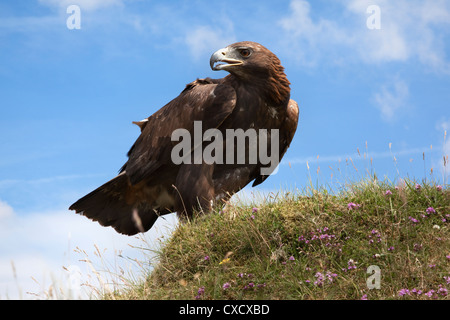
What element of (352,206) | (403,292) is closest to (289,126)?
(352,206)

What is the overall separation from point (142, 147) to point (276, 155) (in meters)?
2.30

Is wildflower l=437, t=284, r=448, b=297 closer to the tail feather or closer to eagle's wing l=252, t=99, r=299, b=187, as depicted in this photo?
eagle's wing l=252, t=99, r=299, b=187

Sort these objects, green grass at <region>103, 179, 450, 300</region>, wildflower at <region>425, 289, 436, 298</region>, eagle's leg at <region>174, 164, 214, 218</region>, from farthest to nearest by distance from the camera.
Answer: eagle's leg at <region>174, 164, 214, 218</region> → green grass at <region>103, 179, 450, 300</region> → wildflower at <region>425, 289, 436, 298</region>

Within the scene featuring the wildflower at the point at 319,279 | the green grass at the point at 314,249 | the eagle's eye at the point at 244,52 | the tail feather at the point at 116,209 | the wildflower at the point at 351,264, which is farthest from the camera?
the tail feather at the point at 116,209

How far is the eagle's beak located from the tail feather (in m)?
2.55

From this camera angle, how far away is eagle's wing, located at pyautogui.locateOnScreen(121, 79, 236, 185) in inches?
303

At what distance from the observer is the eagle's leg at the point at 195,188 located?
764 centimetres

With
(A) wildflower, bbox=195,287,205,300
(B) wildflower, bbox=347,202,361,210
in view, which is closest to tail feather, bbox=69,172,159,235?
(A) wildflower, bbox=195,287,205,300

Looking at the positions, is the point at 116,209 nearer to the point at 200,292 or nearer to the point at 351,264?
the point at 200,292

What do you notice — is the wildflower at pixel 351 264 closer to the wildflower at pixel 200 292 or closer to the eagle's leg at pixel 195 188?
the wildflower at pixel 200 292

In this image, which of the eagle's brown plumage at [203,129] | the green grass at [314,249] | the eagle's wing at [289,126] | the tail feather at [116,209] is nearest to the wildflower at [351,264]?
the green grass at [314,249]

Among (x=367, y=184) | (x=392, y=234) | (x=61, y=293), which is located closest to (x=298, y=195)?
(x=367, y=184)
